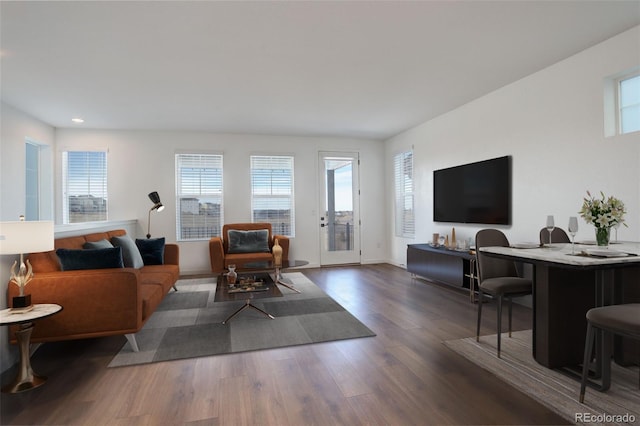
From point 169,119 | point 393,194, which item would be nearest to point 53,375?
point 169,119

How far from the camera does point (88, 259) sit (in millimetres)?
2691

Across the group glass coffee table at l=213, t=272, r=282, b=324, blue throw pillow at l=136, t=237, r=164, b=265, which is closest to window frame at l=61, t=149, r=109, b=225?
blue throw pillow at l=136, t=237, r=164, b=265

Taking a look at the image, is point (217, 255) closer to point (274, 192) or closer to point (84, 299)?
point (274, 192)

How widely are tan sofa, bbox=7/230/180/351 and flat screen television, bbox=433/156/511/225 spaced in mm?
4024

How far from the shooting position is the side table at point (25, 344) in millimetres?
2086

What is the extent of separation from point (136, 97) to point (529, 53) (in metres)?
4.45

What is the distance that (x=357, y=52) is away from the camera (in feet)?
10.4

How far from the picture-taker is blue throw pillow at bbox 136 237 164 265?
438 cm

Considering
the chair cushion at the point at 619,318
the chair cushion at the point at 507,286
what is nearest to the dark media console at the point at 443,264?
the chair cushion at the point at 507,286

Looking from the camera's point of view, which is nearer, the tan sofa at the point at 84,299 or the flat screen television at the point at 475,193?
the tan sofa at the point at 84,299

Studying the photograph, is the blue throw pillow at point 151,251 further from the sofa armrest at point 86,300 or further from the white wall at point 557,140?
the white wall at point 557,140

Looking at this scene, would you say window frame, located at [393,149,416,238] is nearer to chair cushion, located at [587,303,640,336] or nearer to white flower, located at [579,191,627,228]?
white flower, located at [579,191,627,228]

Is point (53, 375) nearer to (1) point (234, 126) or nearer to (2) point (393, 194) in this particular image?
(1) point (234, 126)

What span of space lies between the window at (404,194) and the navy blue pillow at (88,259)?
479 centimetres
